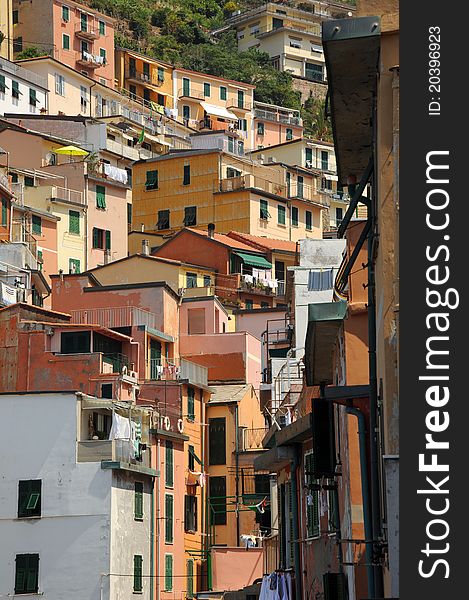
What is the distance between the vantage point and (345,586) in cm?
1995

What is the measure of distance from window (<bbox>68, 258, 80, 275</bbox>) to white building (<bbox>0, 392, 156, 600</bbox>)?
2785cm

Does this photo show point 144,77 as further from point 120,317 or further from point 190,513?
point 190,513

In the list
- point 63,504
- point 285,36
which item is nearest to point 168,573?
point 63,504

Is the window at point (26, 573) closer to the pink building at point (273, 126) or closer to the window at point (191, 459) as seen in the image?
the window at point (191, 459)

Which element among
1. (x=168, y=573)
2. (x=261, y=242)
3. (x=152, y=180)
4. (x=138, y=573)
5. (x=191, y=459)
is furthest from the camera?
(x=152, y=180)

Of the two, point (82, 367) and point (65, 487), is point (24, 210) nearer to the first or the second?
point (82, 367)

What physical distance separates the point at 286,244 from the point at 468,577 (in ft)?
268

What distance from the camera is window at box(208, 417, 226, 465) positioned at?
64.6m

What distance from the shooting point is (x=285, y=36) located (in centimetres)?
15788

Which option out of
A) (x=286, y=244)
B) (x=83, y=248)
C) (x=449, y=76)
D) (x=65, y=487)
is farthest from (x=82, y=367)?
(x=449, y=76)

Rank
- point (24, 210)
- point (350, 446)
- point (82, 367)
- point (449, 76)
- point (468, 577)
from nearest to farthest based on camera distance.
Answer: point (468, 577) < point (449, 76) < point (350, 446) < point (82, 367) < point (24, 210)

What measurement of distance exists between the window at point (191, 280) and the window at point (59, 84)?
31.5 meters

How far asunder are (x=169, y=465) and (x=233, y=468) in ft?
15.7

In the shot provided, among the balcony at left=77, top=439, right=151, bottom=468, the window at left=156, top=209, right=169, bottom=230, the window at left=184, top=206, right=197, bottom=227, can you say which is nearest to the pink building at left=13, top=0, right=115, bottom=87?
the window at left=156, top=209, right=169, bottom=230
